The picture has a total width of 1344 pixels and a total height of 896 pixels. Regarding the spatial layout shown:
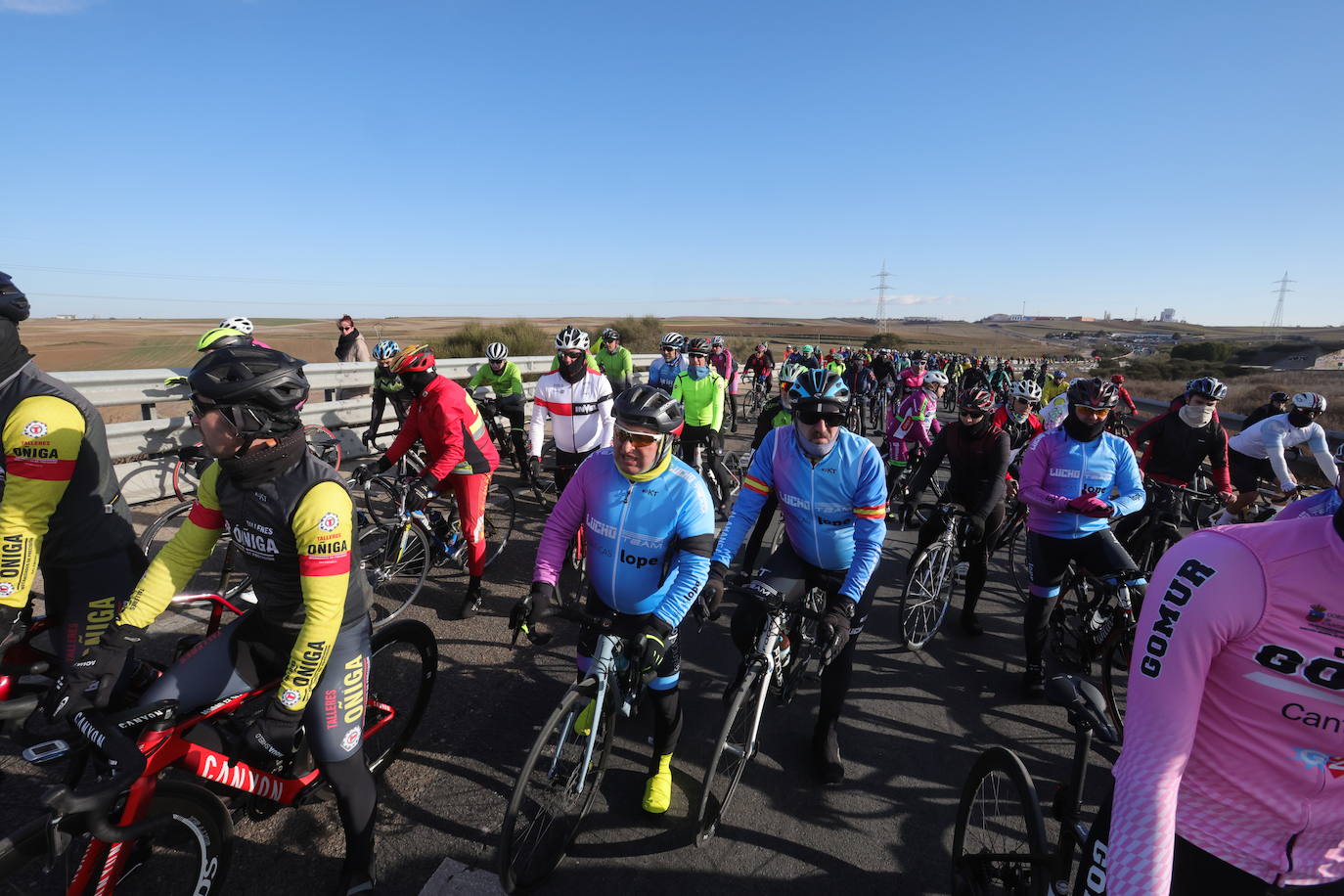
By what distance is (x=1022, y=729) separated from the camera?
4.42 metres

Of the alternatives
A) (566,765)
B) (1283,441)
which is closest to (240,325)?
(566,765)

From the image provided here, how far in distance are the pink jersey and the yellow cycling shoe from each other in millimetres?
2398

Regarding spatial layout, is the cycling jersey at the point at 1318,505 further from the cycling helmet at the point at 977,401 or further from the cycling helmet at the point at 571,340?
the cycling helmet at the point at 571,340

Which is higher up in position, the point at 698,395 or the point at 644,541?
the point at 698,395

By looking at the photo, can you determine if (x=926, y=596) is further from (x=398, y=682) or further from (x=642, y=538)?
(x=398, y=682)

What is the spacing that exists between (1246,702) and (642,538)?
7.76 feet

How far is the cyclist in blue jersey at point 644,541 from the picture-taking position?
312 cm

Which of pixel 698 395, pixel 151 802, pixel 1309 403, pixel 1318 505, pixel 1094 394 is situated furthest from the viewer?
pixel 698 395

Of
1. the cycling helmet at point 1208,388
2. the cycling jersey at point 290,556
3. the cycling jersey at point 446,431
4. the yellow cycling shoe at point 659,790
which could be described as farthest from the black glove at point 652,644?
the cycling helmet at point 1208,388

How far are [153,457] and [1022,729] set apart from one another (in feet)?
30.1

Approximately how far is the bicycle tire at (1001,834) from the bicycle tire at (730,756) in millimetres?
1142

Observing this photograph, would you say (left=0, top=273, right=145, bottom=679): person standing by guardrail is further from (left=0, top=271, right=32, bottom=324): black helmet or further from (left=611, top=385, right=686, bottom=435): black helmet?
(left=611, top=385, right=686, bottom=435): black helmet

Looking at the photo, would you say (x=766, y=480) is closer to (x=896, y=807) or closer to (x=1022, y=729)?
(x=896, y=807)

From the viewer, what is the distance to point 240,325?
698cm
